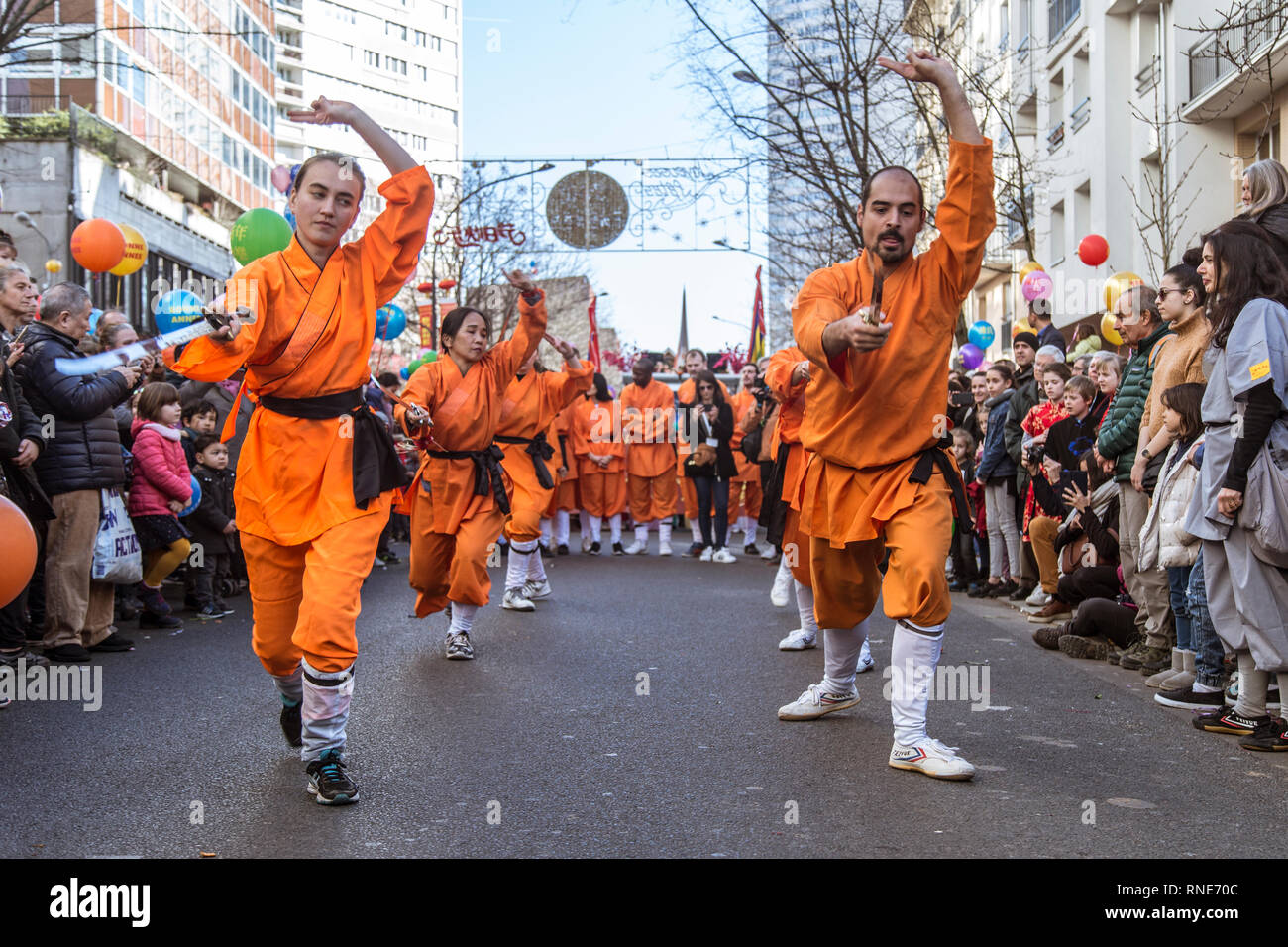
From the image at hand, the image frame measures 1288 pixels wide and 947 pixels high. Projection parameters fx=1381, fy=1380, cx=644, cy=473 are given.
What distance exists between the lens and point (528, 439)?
972 centimetres

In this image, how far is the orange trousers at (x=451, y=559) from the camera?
7875 mm

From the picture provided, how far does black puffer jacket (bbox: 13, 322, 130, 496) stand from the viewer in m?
7.54

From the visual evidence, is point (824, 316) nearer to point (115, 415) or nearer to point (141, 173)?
point (115, 415)

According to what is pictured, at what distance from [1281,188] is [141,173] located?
32.6m

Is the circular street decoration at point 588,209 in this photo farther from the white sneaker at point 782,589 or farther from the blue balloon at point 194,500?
the white sneaker at point 782,589

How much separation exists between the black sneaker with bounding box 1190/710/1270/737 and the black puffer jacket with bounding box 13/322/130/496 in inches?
223

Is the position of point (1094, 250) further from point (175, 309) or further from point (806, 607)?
→ point (175, 309)

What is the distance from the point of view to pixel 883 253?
516 centimetres

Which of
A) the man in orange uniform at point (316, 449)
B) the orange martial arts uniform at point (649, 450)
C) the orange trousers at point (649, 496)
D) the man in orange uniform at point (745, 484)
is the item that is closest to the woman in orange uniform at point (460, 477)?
the man in orange uniform at point (316, 449)

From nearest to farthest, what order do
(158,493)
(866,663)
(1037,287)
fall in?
(866,663) < (158,493) < (1037,287)

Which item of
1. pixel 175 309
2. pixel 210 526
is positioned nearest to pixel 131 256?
pixel 175 309

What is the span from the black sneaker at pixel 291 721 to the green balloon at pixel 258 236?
4.30m

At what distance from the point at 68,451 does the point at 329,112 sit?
12.3 ft

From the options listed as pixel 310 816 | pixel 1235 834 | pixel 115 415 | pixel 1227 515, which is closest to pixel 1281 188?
pixel 1227 515
